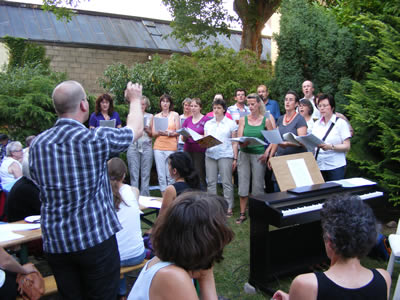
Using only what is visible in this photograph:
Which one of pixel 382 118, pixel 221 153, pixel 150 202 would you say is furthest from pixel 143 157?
pixel 382 118

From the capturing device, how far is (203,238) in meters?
1.50

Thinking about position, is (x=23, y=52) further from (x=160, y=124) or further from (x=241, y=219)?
(x=241, y=219)

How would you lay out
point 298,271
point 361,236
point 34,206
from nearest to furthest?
A: point 361,236 < point 34,206 < point 298,271

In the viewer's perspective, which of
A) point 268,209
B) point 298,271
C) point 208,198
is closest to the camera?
point 208,198

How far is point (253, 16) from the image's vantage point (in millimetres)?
12656

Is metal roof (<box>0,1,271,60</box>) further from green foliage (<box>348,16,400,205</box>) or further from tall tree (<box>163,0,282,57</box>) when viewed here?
green foliage (<box>348,16,400,205</box>)

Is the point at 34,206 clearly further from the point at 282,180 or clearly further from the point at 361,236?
the point at 361,236

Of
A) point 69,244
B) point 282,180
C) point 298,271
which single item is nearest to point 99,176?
point 69,244

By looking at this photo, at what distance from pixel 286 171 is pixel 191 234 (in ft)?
8.04

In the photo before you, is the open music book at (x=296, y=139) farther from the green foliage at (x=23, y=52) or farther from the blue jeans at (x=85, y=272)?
the green foliage at (x=23, y=52)

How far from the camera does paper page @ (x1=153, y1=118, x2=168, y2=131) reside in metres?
6.40

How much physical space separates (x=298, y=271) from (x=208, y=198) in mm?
2852

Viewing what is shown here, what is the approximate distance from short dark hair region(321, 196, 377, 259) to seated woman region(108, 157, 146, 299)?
197 centimetres

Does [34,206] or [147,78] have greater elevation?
[147,78]
